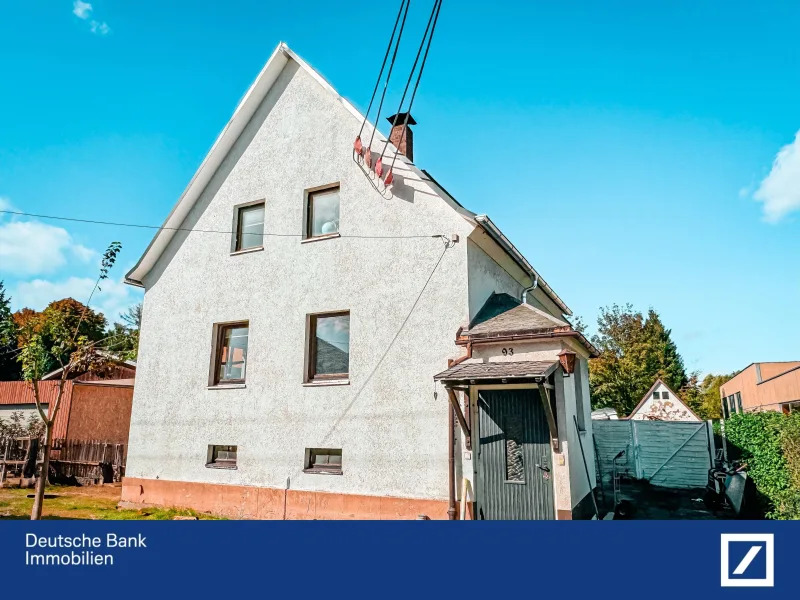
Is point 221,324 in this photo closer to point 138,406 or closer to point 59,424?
point 138,406

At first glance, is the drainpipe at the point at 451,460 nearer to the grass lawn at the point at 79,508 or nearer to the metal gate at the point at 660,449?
the grass lawn at the point at 79,508

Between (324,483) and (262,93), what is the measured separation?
9774mm

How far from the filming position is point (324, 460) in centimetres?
1096

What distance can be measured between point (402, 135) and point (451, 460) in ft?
24.4

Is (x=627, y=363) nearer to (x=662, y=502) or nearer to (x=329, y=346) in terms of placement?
(x=662, y=502)

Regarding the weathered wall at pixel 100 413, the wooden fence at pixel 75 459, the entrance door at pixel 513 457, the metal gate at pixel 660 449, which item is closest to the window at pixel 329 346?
the entrance door at pixel 513 457

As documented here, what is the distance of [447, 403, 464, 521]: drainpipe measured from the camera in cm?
910

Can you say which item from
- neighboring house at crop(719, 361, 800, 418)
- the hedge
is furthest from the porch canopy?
neighboring house at crop(719, 361, 800, 418)

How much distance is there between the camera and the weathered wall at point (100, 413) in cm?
1998

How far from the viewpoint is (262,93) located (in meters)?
13.4

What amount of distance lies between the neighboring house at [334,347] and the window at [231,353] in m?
0.05
